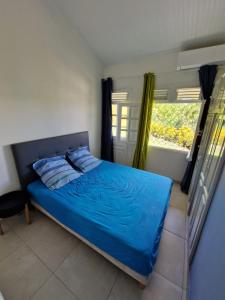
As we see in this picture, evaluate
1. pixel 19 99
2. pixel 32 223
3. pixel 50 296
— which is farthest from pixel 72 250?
pixel 19 99

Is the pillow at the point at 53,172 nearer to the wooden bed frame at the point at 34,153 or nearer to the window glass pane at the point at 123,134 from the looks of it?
the wooden bed frame at the point at 34,153

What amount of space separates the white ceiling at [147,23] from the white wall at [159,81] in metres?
0.22

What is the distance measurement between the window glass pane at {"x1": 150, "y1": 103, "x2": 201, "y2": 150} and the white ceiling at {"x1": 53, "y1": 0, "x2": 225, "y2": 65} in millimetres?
1056

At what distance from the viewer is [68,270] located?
4.44 feet

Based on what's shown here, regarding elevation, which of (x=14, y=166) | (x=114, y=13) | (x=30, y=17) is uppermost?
(x=114, y=13)

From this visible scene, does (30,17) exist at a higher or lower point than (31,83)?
higher

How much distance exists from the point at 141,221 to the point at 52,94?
2323 mm

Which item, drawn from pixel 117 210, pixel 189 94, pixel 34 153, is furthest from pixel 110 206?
pixel 189 94

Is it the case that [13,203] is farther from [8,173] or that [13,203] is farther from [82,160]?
[82,160]

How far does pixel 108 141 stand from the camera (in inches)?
139

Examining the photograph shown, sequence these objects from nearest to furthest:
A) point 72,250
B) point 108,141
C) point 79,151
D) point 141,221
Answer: point 141,221, point 72,250, point 79,151, point 108,141

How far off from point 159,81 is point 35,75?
7.55 ft

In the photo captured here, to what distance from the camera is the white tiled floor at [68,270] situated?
1191mm

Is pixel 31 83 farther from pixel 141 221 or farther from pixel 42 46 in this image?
pixel 141 221
